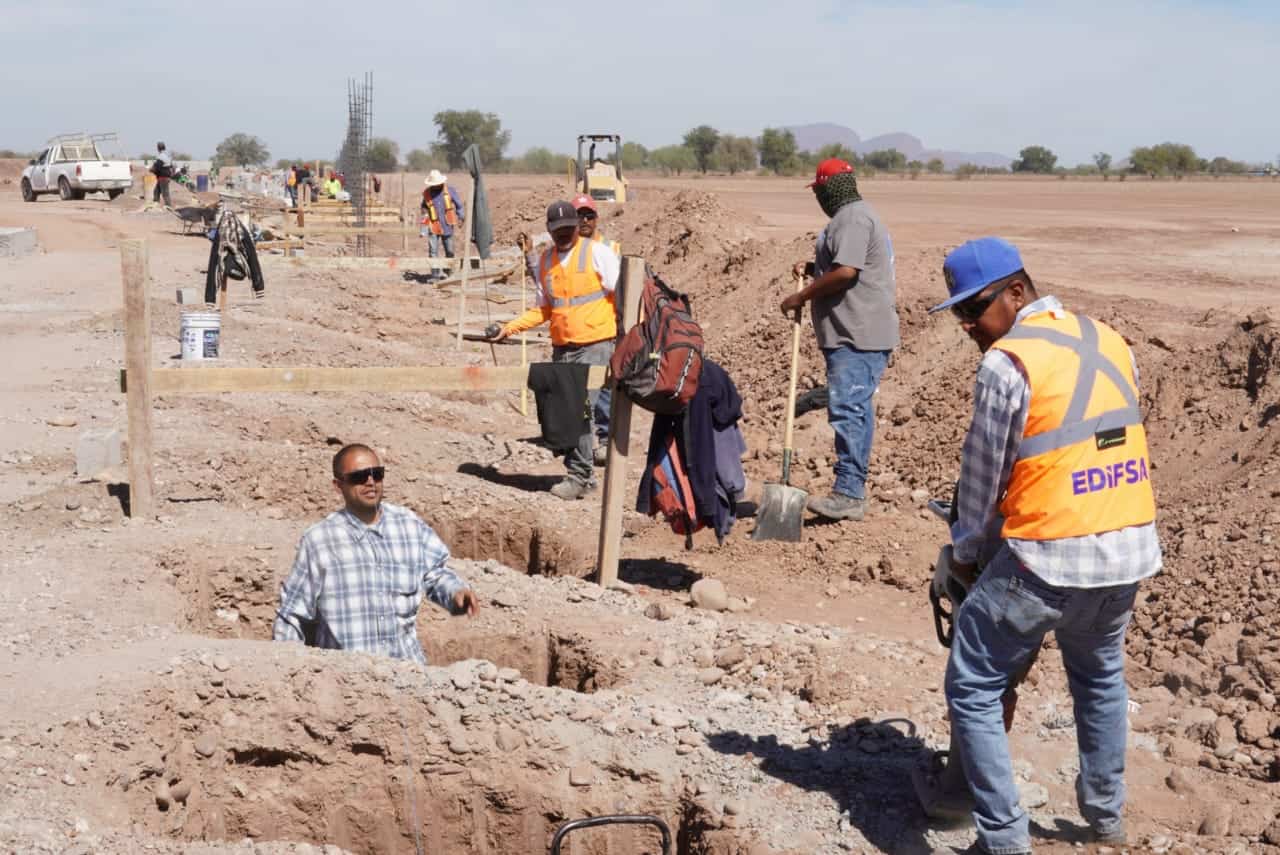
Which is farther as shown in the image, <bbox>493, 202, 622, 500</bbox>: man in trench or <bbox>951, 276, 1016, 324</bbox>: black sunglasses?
<bbox>493, 202, 622, 500</bbox>: man in trench

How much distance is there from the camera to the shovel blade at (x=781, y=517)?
8055 mm

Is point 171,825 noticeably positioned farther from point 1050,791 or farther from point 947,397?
point 947,397

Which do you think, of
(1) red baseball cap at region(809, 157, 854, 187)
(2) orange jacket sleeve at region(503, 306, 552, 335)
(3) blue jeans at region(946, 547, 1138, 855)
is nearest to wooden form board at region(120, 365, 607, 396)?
(2) orange jacket sleeve at region(503, 306, 552, 335)

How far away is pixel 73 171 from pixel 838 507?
1470 inches

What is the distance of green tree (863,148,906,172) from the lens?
3455 inches

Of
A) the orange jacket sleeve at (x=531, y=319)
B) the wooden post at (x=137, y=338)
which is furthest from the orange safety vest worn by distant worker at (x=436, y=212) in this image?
the wooden post at (x=137, y=338)

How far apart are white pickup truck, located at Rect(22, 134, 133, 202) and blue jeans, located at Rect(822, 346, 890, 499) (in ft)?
122

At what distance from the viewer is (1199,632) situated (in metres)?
6.29

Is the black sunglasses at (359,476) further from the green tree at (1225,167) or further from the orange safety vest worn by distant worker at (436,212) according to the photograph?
the green tree at (1225,167)

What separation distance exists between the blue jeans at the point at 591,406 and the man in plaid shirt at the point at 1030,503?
457cm

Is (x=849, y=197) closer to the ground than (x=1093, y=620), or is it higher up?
higher up

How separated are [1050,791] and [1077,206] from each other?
36.1 m

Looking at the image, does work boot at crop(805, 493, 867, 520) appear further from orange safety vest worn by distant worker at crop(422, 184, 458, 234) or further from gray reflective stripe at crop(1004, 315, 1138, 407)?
orange safety vest worn by distant worker at crop(422, 184, 458, 234)

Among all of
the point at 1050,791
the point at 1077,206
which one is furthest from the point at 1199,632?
the point at 1077,206
